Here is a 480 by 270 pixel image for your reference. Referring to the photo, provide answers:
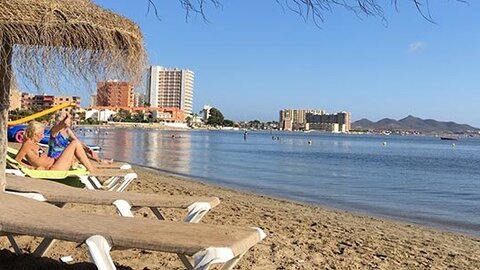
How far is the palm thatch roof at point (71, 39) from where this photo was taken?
115 inches

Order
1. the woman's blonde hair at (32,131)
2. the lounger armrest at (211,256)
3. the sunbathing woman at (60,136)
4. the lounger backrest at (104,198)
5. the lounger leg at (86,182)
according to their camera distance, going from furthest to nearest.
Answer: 1. the sunbathing woman at (60,136)
2. the woman's blonde hair at (32,131)
3. the lounger leg at (86,182)
4. the lounger backrest at (104,198)
5. the lounger armrest at (211,256)

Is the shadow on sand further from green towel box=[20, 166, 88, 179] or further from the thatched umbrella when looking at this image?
green towel box=[20, 166, 88, 179]

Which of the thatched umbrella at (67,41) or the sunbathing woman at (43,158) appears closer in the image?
the thatched umbrella at (67,41)

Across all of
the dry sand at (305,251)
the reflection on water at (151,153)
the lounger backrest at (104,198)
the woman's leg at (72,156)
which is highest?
the woman's leg at (72,156)

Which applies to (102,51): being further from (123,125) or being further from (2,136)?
(123,125)

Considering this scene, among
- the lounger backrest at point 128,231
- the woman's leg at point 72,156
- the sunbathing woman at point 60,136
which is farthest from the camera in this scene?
the sunbathing woman at point 60,136

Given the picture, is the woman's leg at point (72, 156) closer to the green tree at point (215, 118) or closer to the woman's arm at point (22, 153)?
the woman's arm at point (22, 153)

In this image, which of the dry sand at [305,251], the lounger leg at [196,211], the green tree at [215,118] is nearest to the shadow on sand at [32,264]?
the dry sand at [305,251]

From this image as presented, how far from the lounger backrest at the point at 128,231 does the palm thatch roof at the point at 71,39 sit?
76 cm

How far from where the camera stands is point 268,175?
835 inches

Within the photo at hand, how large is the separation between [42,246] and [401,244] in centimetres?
437

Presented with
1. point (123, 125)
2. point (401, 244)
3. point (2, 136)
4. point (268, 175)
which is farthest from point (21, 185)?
point (123, 125)

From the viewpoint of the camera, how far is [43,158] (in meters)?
6.28

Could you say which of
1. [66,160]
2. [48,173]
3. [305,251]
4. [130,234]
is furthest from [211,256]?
[66,160]
